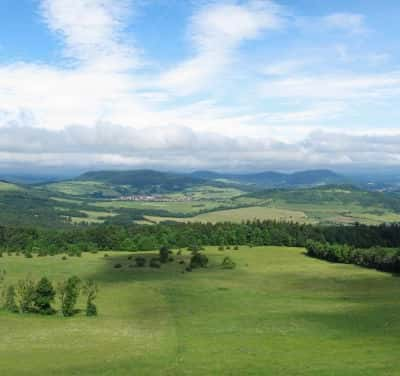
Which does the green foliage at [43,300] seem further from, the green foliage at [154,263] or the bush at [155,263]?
the bush at [155,263]

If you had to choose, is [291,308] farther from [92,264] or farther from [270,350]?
[92,264]

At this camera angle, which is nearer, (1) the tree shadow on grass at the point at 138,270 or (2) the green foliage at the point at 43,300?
(2) the green foliage at the point at 43,300

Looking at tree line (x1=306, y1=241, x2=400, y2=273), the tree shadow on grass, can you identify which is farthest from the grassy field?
tree line (x1=306, y1=241, x2=400, y2=273)

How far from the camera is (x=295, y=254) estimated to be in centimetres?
18788

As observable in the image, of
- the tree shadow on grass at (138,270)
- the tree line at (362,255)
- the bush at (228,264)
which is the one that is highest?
the tree line at (362,255)

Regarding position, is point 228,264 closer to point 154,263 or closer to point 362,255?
point 154,263

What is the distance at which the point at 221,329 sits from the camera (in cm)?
7219

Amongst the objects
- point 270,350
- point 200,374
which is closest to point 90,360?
point 200,374

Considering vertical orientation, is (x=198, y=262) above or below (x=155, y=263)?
above

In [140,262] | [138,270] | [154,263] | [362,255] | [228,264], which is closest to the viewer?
[138,270]

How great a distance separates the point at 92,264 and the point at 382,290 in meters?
97.7

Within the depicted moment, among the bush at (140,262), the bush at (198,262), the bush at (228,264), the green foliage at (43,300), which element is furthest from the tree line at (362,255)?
the green foliage at (43,300)

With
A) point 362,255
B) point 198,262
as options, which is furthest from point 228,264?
point 362,255

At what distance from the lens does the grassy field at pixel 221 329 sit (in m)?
50.9
